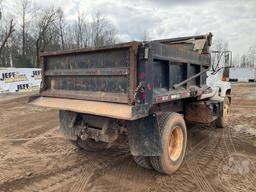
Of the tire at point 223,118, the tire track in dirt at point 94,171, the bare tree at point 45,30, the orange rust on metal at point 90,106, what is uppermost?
the bare tree at point 45,30

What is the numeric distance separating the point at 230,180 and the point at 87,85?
114 inches

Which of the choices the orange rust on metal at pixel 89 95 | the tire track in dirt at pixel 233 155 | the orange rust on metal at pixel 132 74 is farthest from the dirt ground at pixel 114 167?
the orange rust on metal at pixel 132 74

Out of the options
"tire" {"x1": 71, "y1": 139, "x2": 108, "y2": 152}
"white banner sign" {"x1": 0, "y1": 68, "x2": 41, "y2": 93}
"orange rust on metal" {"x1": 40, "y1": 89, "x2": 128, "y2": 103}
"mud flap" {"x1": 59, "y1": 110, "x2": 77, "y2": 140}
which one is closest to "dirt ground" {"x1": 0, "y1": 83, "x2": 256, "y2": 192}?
"tire" {"x1": 71, "y1": 139, "x2": 108, "y2": 152}

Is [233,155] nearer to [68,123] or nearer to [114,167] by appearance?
[114,167]

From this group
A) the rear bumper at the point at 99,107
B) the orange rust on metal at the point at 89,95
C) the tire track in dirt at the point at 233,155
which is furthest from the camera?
the tire track in dirt at the point at 233,155

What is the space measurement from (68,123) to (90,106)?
0.95 meters

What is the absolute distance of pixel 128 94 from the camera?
11.9 ft

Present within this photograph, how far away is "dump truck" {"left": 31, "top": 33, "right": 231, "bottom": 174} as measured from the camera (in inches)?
140

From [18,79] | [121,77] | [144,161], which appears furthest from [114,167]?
[18,79]

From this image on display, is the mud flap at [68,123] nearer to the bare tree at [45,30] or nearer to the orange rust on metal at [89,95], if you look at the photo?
the orange rust on metal at [89,95]

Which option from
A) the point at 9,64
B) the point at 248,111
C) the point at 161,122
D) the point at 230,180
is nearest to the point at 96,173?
the point at 161,122

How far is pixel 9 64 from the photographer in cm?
4253

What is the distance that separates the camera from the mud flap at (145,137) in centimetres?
388

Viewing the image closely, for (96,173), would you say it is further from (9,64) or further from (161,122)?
(9,64)
